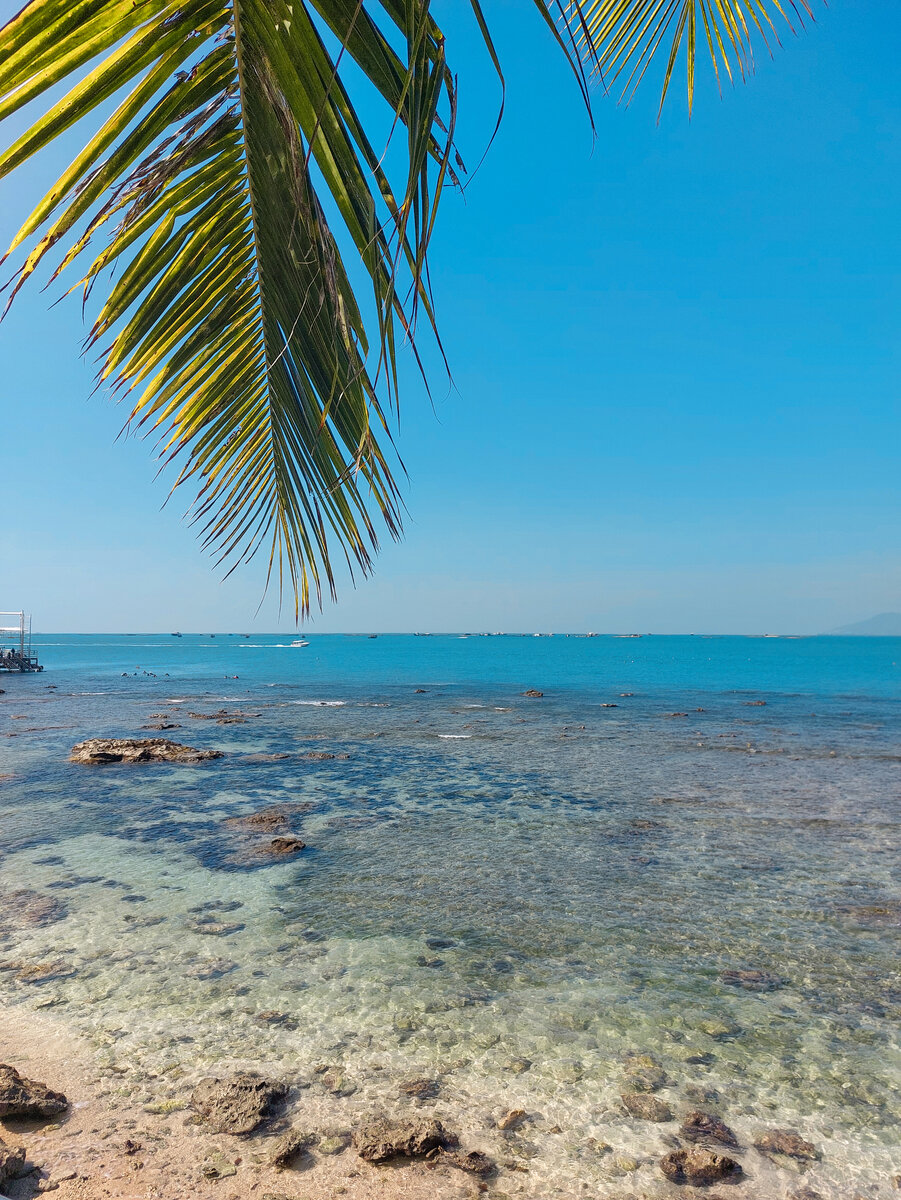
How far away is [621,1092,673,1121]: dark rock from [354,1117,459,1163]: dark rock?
1.06 m

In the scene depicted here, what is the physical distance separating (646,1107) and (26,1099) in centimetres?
347

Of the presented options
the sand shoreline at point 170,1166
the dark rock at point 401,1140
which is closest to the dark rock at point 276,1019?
the sand shoreline at point 170,1166

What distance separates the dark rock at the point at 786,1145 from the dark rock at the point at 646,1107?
1.55 ft

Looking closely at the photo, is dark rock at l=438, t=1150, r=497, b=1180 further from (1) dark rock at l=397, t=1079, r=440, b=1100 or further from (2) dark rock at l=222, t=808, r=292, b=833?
(2) dark rock at l=222, t=808, r=292, b=833

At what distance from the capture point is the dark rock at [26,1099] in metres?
3.62

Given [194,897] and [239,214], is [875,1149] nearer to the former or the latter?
[239,214]

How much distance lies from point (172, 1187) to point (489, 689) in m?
40.2

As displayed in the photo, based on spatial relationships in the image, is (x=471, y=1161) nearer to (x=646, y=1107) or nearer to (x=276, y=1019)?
(x=646, y=1107)

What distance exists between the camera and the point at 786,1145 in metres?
3.59

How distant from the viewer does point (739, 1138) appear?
3.64 m

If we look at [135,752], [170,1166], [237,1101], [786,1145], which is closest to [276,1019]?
[237,1101]

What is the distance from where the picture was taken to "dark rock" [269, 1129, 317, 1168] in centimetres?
340

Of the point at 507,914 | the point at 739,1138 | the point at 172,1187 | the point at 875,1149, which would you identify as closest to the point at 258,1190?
the point at 172,1187

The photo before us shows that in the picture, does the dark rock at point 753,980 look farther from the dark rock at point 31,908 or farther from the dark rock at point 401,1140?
the dark rock at point 31,908
